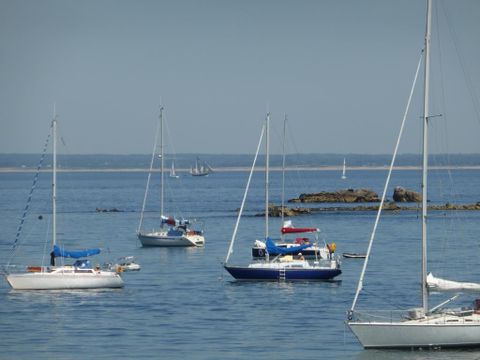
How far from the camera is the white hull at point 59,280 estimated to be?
Answer: 6500cm

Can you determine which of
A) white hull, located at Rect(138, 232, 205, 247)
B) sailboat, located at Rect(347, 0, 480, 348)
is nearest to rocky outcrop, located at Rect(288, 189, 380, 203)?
white hull, located at Rect(138, 232, 205, 247)

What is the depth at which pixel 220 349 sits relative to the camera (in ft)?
160

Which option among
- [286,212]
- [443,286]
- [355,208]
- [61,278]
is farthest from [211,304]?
[355,208]

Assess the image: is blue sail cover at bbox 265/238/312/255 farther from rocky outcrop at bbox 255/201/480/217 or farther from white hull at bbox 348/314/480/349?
rocky outcrop at bbox 255/201/480/217

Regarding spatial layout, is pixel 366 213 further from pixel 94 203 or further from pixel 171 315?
pixel 171 315

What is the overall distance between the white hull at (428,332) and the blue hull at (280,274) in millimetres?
23220

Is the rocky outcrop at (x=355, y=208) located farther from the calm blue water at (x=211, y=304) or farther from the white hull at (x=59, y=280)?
the white hull at (x=59, y=280)

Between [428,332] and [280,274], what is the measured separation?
24.2 metres

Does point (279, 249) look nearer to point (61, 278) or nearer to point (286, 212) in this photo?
point (61, 278)

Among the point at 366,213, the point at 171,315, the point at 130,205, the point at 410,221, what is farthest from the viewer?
the point at 130,205

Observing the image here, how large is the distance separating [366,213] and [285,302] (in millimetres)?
75137

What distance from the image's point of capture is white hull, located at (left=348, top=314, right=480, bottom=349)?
4419 cm

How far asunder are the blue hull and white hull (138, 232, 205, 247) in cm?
2564

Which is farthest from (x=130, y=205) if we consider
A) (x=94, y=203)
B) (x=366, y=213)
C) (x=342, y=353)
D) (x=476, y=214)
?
(x=342, y=353)
